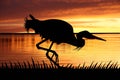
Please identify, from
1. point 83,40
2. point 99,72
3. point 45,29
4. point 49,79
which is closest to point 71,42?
point 83,40

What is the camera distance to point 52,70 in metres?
10.4

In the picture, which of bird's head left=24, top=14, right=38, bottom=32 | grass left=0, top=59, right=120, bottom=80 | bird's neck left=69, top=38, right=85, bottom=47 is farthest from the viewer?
bird's neck left=69, top=38, right=85, bottom=47

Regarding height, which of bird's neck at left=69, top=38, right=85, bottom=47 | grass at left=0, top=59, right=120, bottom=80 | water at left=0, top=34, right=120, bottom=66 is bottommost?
water at left=0, top=34, right=120, bottom=66

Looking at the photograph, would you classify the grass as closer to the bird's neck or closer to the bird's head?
the bird's head

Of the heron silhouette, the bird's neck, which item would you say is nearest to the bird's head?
the heron silhouette

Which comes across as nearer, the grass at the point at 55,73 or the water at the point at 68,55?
the grass at the point at 55,73

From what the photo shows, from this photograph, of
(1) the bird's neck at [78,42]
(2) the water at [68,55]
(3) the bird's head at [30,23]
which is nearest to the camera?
(3) the bird's head at [30,23]

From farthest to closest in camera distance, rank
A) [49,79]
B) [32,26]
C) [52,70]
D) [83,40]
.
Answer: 1. [83,40]
2. [32,26]
3. [52,70]
4. [49,79]

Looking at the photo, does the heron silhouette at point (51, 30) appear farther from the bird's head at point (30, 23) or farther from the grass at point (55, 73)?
the grass at point (55, 73)

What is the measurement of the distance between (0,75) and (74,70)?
6.78 feet

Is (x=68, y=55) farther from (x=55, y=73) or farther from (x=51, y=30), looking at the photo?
(x=55, y=73)

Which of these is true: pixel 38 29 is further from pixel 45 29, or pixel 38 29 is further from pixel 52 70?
pixel 52 70

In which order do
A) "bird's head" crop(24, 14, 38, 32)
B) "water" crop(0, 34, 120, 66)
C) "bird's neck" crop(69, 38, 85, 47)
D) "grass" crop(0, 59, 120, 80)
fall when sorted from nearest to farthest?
"grass" crop(0, 59, 120, 80)
"bird's head" crop(24, 14, 38, 32)
"bird's neck" crop(69, 38, 85, 47)
"water" crop(0, 34, 120, 66)

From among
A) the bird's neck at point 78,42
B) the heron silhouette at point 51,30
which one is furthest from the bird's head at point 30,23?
the bird's neck at point 78,42
